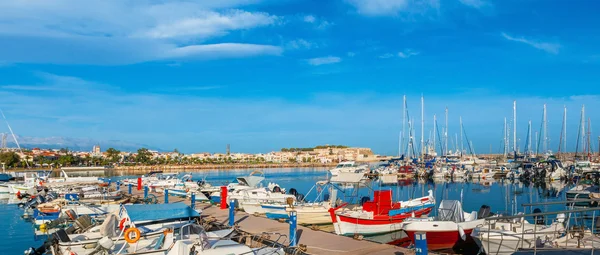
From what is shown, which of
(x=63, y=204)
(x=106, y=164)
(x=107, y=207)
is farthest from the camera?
(x=106, y=164)

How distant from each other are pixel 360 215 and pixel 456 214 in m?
4.84

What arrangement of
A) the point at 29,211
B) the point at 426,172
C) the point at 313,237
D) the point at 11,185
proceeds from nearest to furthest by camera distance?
the point at 313,237
the point at 29,211
the point at 11,185
the point at 426,172

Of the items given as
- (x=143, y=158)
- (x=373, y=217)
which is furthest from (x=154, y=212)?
(x=143, y=158)

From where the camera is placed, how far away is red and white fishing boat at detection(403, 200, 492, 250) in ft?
64.1

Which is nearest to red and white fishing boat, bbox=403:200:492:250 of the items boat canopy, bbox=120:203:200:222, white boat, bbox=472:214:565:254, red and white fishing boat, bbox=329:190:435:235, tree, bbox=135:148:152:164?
white boat, bbox=472:214:565:254

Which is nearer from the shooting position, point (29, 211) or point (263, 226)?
point (263, 226)

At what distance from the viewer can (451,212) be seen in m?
20.6

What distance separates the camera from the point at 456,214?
20.5 m

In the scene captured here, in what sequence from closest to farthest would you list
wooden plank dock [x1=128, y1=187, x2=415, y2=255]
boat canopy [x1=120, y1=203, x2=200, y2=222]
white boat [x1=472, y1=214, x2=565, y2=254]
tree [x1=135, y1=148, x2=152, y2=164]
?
white boat [x1=472, y1=214, x2=565, y2=254] → wooden plank dock [x1=128, y1=187, x2=415, y2=255] → boat canopy [x1=120, y1=203, x2=200, y2=222] → tree [x1=135, y1=148, x2=152, y2=164]

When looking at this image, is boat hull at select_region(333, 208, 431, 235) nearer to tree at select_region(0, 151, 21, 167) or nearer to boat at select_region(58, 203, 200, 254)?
boat at select_region(58, 203, 200, 254)

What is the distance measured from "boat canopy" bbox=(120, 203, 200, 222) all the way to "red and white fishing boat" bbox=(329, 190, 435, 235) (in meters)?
6.99

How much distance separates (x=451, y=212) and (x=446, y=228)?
4.20ft

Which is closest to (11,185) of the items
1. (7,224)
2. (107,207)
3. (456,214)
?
(7,224)

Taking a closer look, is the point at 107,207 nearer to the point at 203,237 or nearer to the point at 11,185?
the point at 203,237
